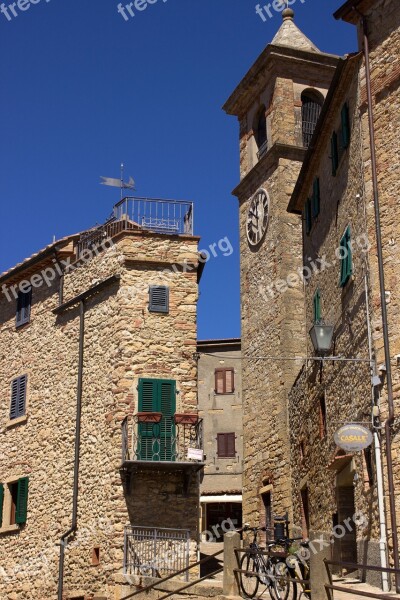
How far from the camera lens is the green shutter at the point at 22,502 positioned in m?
23.1

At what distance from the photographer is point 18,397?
24.8 meters

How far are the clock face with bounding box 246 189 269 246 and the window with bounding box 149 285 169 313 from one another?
643cm

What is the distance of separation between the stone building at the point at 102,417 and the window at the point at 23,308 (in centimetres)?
20

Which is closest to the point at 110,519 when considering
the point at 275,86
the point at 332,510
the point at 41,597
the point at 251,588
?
the point at 41,597

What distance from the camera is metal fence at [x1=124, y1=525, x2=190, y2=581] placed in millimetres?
19297

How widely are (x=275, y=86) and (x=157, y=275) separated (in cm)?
940

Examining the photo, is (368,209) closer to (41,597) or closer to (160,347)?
(160,347)

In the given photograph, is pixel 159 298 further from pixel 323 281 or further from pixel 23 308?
pixel 23 308

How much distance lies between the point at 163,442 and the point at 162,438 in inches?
4.2

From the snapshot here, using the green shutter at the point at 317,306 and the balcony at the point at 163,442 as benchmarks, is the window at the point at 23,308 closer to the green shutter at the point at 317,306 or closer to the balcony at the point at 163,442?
the balcony at the point at 163,442

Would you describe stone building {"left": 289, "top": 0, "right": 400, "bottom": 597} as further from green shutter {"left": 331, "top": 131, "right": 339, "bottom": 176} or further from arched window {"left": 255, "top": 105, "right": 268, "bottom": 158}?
arched window {"left": 255, "top": 105, "right": 268, "bottom": 158}

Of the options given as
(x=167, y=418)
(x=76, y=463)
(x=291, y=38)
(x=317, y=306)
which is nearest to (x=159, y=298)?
(x=167, y=418)

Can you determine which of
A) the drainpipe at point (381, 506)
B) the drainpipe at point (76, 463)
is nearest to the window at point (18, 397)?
the drainpipe at point (76, 463)

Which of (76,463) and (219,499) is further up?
(76,463)
